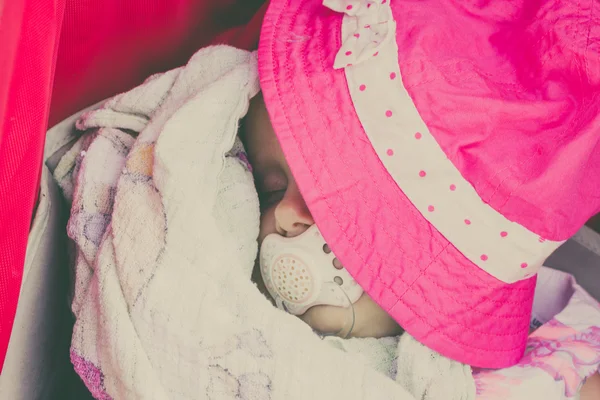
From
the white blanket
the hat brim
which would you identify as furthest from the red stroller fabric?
the hat brim

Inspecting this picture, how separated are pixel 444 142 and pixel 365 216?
99mm

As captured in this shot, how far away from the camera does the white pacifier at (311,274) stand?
56cm

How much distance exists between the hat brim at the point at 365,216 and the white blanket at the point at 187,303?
0.19ft

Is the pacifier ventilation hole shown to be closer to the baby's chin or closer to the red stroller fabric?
the baby's chin

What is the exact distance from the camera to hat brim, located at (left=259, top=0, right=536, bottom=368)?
51 cm

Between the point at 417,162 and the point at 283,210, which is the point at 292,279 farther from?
the point at 417,162

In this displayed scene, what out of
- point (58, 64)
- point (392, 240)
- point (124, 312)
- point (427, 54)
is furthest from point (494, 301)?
point (58, 64)

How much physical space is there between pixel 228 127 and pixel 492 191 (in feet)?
0.90

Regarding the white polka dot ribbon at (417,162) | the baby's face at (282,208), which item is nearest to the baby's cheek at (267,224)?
the baby's face at (282,208)

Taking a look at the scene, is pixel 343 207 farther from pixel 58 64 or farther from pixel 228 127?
pixel 58 64

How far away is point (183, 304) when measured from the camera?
0.50 m

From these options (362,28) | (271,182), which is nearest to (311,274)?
(271,182)

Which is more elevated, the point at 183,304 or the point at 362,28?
the point at 362,28

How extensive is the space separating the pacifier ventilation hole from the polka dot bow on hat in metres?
0.06
